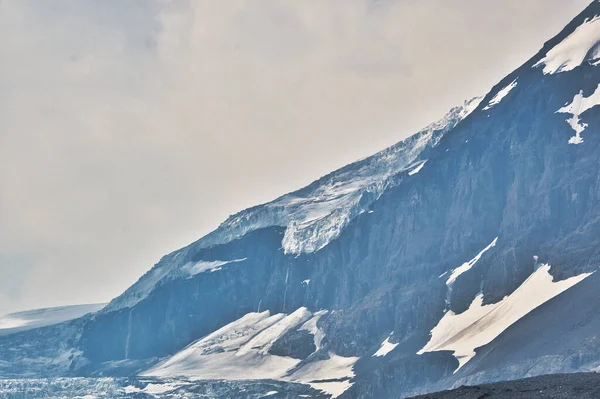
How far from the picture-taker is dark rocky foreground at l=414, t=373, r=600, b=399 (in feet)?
348

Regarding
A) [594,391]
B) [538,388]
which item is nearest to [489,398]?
[538,388]

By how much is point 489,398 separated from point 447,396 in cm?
695

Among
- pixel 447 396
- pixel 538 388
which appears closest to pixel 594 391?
pixel 538 388

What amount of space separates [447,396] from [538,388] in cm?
1105

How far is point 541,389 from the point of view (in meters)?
112

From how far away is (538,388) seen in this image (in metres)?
113

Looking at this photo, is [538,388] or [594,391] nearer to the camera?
[594,391]

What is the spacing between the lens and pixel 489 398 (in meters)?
113

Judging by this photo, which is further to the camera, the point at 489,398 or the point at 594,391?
the point at 489,398

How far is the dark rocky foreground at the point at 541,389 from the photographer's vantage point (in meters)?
106

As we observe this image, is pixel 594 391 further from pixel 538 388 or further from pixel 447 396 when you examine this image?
pixel 447 396

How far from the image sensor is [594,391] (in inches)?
4112

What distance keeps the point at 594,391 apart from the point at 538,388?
9459 mm
